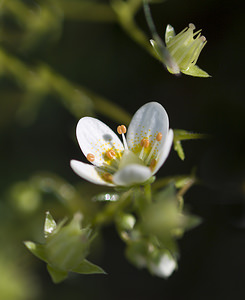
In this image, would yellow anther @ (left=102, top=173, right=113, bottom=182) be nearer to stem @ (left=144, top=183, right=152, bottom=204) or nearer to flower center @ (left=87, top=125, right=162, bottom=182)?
flower center @ (left=87, top=125, right=162, bottom=182)

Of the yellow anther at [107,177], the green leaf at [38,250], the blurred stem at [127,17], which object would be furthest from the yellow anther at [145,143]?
the blurred stem at [127,17]

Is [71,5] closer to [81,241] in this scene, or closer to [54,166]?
[54,166]

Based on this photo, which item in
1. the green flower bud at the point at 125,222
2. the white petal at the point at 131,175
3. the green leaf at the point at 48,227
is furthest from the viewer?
the green flower bud at the point at 125,222

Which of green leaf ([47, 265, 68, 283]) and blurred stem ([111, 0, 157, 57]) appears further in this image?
blurred stem ([111, 0, 157, 57])

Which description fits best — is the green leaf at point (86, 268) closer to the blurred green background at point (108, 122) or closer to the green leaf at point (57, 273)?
the green leaf at point (57, 273)


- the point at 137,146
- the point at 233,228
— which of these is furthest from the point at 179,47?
the point at 233,228

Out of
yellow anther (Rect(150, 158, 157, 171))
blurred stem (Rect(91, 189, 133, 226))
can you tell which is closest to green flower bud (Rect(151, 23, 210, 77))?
yellow anther (Rect(150, 158, 157, 171))

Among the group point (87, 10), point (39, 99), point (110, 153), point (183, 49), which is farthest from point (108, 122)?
point (183, 49)

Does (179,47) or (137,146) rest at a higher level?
(179,47)
